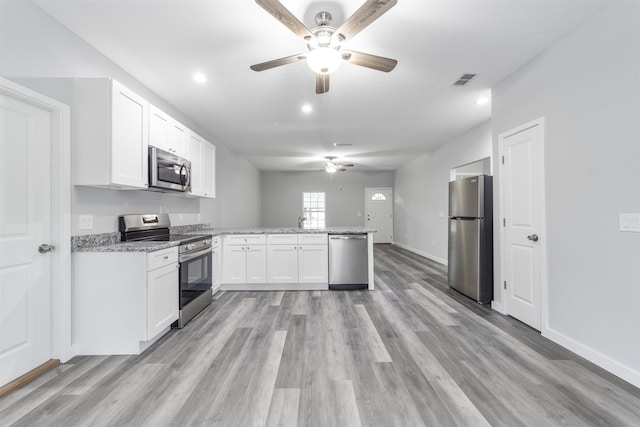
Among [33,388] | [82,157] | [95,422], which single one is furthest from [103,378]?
[82,157]

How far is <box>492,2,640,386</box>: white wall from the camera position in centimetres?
184

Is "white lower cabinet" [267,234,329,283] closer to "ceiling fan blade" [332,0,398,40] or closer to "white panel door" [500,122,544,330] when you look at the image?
"white panel door" [500,122,544,330]

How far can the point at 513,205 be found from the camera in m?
2.94

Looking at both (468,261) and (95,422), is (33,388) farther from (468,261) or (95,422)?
(468,261)

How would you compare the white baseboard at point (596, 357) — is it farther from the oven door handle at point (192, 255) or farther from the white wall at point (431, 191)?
the oven door handle at point (192, 255)

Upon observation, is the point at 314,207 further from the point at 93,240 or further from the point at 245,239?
the point at 93,240

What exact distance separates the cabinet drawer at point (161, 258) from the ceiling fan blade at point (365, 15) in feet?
7.41

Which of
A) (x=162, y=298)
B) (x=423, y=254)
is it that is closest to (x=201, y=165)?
(x=162, y=298)

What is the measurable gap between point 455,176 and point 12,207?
641 cm

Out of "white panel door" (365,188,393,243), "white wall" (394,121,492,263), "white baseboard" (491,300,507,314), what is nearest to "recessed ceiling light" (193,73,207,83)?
"white baseboard" (491,300,507,314)

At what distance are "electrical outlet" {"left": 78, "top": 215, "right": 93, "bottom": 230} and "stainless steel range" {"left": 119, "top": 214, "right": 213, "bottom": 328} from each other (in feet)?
1.05

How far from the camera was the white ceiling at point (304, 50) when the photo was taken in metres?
1.98

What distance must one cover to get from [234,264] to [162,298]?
62.8 inches

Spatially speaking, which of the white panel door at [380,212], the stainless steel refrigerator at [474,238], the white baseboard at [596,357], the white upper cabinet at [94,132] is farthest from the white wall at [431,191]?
the white upper cabinet at [94,132]
